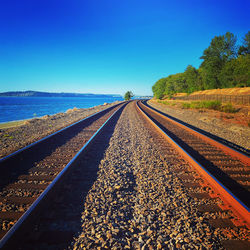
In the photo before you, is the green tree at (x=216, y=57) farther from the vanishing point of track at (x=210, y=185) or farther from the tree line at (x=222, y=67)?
the vanishing point of track at (x=210, y=185)

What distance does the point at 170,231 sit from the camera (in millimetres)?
2070

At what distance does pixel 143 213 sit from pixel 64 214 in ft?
3.98

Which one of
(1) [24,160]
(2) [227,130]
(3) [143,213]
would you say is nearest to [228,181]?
(3) [143,213]

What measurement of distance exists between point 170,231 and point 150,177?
4.76 feet

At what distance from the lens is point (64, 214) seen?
237 cm

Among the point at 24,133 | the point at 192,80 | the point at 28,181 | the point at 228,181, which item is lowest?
the point at 228,181

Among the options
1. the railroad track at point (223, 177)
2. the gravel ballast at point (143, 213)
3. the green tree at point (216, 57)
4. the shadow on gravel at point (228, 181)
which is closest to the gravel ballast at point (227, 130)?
the railroad track at point (223, 177)

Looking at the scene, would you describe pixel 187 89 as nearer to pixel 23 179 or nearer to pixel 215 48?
pixel 215 48

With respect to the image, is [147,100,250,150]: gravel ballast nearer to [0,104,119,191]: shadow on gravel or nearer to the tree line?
[0,104,119,191]: shadow on gravel

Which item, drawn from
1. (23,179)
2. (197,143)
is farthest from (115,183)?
(197,143)

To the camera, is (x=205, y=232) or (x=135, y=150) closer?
(x=205, y=232)

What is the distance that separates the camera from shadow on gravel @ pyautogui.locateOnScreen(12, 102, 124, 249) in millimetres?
1884

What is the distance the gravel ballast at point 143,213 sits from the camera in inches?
75.8

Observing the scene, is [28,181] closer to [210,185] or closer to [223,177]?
[210,185]
